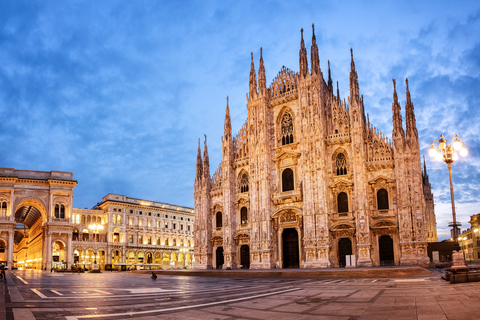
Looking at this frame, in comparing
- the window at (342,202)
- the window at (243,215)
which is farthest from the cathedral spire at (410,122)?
the window at (243,215)

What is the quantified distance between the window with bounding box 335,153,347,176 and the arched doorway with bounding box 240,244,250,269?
15424mm

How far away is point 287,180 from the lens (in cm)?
4712

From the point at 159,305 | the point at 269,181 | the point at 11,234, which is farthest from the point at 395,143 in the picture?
the point at 11,234

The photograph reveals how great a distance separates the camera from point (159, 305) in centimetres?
1296

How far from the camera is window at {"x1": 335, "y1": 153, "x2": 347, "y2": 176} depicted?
42.8 m

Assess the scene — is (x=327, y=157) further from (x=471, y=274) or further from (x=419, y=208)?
(x=471, y=274)

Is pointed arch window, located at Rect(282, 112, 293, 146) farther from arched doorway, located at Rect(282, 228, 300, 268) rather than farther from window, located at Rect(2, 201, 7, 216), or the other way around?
window, located at Rect(2, 201, 7, 216)

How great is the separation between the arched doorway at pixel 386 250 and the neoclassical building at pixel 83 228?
137 ft

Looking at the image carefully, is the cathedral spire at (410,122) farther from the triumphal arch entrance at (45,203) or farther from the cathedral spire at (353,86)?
the triumphal arch entrance at (45,203)

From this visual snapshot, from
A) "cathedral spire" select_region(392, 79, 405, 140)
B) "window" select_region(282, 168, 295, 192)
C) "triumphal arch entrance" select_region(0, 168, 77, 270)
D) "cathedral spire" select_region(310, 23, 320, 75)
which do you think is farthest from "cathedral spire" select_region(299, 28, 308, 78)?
"triumphal arch entrance" select_region(0, 168, 77, 270)

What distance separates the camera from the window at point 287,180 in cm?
4666

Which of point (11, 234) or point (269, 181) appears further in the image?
point (11, 234)

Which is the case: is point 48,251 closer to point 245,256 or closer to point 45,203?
point 45,203

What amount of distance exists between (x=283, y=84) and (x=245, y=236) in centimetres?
1993
